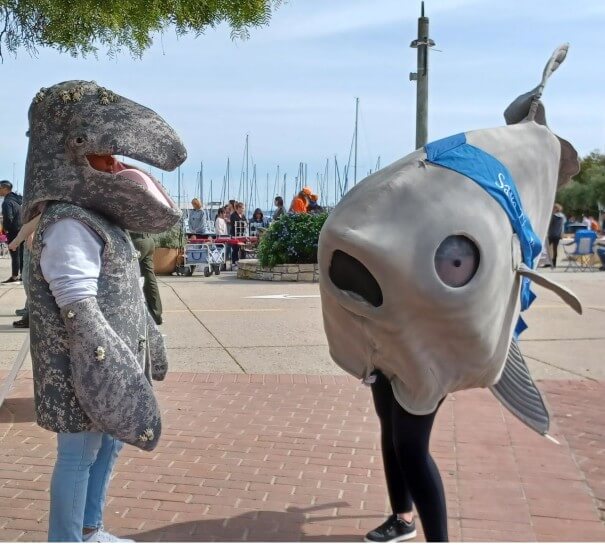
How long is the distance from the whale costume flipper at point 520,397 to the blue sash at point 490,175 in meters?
0.48

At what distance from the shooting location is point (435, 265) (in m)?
2.61

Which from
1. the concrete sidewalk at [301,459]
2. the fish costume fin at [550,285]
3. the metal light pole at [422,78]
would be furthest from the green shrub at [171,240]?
the fish costume fin at [550,285]

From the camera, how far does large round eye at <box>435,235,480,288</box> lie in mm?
2625

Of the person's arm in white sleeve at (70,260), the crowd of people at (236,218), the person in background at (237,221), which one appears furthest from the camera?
the person in background at (237,221)

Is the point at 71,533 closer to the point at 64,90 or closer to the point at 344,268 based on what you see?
the point at 344,268

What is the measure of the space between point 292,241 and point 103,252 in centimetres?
1115

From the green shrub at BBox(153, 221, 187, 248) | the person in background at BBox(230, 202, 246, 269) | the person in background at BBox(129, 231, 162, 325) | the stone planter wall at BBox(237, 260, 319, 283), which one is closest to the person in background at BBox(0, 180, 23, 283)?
the green shrub at BBox(153, 221, 187, 248)

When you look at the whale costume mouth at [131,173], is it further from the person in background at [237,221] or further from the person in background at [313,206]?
the person in background at [237,221]

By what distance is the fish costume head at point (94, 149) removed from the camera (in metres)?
2.96

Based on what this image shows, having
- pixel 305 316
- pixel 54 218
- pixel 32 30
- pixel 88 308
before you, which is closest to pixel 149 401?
pixel 88 308

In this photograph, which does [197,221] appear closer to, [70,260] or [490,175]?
[70,260]

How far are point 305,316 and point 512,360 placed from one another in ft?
22.1

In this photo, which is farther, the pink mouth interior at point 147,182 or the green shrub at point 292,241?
the green shrub at point 292,241

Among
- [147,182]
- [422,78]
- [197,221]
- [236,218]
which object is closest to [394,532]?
[147,182]
